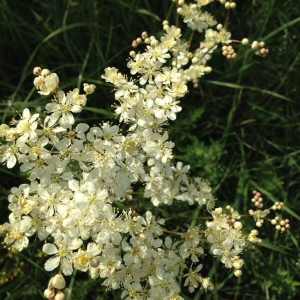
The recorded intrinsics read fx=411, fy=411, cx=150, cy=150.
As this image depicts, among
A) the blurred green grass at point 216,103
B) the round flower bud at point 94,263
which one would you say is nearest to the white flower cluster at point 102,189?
the round flower bud at point 94,263

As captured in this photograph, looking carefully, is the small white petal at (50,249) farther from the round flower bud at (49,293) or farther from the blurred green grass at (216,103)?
the blurred green grass at (216,103)

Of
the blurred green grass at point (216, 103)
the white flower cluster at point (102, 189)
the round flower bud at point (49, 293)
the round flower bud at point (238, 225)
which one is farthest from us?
the blurred green grass at point (216, 103)

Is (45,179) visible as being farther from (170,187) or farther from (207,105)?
(207,105)

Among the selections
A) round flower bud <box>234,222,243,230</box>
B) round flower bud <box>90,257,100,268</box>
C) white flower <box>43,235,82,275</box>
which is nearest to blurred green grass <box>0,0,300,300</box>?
round flower bud <box>234,222,243,230</box>

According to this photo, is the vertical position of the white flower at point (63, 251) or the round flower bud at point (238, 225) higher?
the round flower bud at point (238, 225)

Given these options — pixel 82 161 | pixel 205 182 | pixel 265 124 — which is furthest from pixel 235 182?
pixel 82 161

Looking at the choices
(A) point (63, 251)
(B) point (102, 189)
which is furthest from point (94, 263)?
(B) point (102, 189)
